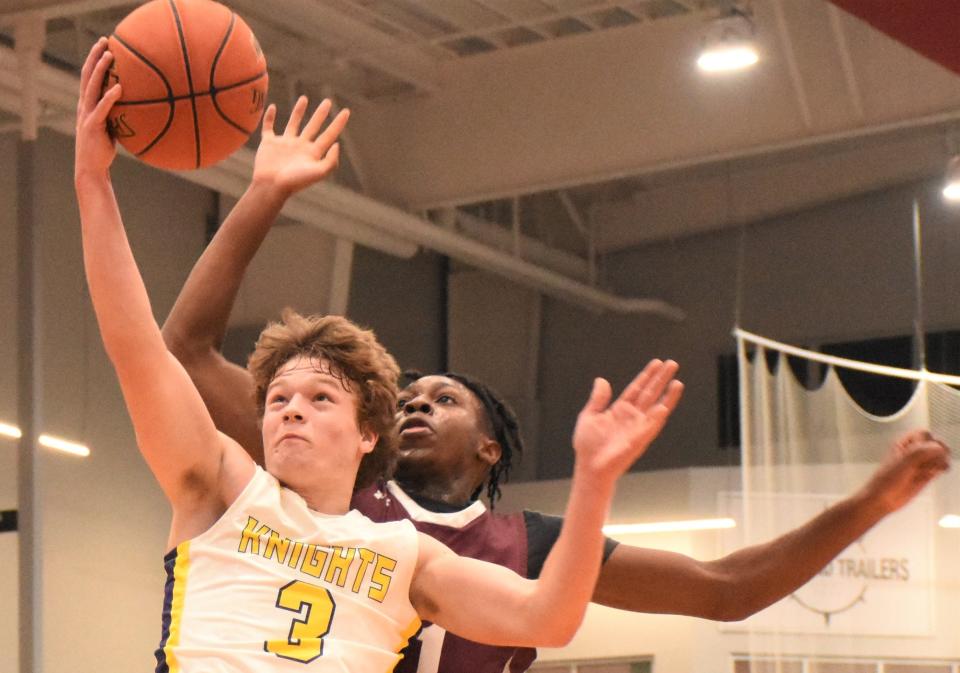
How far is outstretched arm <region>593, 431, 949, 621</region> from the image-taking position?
12.6 feet

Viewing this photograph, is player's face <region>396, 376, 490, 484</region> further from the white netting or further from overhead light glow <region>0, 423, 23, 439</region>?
overhead light glow <region>0, 423, 23, 439</region>

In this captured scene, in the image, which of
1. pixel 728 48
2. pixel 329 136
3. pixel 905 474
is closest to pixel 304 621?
pixel 329 136

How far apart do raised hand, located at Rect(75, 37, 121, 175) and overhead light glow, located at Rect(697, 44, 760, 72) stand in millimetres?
7020

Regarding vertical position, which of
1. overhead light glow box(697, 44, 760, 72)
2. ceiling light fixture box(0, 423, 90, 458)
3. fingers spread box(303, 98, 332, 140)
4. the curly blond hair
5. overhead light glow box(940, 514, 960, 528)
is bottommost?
the curly blond hair

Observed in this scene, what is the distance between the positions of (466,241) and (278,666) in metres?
10.2

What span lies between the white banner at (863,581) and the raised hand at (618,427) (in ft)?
23.5

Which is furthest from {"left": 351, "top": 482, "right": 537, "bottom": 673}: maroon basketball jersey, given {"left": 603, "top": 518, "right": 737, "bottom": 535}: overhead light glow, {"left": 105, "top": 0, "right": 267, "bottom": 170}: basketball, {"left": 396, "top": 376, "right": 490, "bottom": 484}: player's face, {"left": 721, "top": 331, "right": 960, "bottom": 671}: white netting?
{"left": 603, "top": 518, "right": 737, "bottom": 535}: overhead light glow

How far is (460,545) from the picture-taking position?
370 centimetres

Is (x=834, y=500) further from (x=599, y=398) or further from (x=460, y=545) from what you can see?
(x=599, y=398)

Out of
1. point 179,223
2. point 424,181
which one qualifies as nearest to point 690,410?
point 424,181

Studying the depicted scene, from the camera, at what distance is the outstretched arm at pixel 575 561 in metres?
2.54

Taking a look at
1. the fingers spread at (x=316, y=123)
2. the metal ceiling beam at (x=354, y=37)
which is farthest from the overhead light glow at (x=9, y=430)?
the fingers spread at (x=316, y=123)

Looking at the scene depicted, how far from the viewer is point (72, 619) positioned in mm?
11289

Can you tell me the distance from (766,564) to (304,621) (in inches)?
57.6
